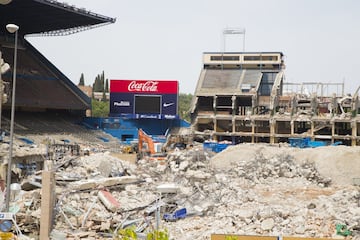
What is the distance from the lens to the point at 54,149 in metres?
37.1

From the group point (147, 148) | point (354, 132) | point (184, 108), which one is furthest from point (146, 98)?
point (184, 108)

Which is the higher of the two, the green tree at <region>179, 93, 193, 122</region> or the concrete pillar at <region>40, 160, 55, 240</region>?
the green tree at <region>179, 93, 193, 122</region>

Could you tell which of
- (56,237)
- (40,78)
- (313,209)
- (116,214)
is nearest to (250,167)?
(313,209)

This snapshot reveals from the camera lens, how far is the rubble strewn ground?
19.4m

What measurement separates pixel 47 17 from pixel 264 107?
33.0 m

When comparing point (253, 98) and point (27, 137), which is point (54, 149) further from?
point (253, 98)

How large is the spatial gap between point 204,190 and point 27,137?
27.3 m

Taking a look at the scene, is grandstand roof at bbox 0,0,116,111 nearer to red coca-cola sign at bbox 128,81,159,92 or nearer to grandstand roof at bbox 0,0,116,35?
grandstand roof at bbox 0,0,116,35

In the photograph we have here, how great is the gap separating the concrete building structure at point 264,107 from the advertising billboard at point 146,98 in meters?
5.62

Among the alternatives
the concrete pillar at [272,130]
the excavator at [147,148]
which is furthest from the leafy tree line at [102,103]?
the excavator at [147,148]

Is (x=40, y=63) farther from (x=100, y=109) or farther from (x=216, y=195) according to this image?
(x=216, y=195)

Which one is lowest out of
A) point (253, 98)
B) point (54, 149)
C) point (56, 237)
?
point (56, 237)

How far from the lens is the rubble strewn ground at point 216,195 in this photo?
762 inches

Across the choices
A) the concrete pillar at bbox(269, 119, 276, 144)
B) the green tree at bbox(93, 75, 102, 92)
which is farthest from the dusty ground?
the green tree at bbox(93, 75, 102, 92)
